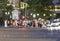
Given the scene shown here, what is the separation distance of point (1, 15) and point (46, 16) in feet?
28.9

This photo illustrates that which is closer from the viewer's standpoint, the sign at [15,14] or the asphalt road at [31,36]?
the asphalt road at [31,36]

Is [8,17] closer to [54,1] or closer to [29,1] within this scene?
[29,1]

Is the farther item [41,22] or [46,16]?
[46,16]

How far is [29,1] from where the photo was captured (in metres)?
50.9

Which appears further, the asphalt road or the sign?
the sign

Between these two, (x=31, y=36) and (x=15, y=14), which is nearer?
(x=31, y=36)

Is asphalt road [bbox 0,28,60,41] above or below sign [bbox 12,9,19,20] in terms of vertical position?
above

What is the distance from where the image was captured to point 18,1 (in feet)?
197

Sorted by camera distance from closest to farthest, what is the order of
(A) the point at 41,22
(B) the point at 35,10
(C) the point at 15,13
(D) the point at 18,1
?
(A) the point at 41,22 → (B) the point at 35,10 → (C) the point at 15,13 → (D) the point at 18,1

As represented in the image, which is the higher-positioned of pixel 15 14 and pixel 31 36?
pixel 31 36

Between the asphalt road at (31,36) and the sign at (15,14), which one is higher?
the asphalt road at (31,36)

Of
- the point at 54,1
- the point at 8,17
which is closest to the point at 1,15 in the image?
the point at 8,17

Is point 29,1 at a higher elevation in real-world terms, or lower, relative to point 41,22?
higher

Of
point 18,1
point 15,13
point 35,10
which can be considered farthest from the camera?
point 18,1
